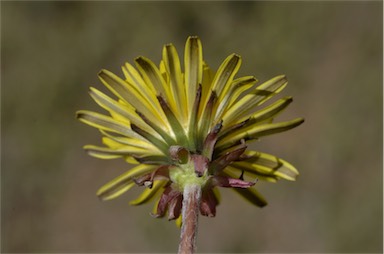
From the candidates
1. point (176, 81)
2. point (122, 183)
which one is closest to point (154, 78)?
point (176, 81)

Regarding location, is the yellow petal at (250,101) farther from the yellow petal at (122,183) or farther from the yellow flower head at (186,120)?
the yellow petal at (122,183)

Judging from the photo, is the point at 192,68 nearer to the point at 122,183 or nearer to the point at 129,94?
the point at 129,94

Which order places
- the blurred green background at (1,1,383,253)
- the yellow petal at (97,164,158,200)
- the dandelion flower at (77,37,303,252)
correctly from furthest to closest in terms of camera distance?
the blurred green background at (1,1,383,253) → the yellow petal at (97,164,158,200) → the dandelion flower at (77,37,303,252)

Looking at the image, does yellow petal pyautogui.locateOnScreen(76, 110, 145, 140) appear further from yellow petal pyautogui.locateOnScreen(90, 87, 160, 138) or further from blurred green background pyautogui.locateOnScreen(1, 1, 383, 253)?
blurred green background pyautogui.locateOnScreen(1, 1, 383, 253)

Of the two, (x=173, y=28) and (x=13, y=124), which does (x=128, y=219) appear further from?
(x=173, y=28)

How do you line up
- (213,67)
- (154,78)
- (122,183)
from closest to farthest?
(154,78)
(122,183)
(213,67)

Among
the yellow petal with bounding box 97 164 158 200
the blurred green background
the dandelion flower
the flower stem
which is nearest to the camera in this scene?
the flower stem

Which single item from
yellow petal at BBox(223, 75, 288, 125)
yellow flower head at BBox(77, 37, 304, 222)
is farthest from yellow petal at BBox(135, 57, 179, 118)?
yellow petal at BBox(223, 75, 288, 125)
